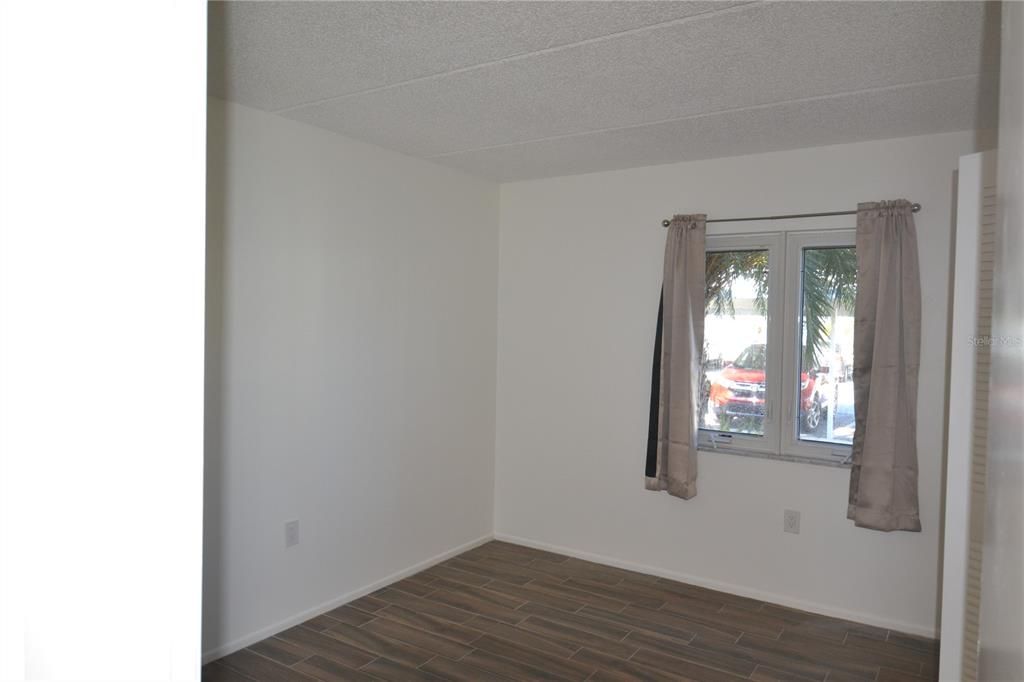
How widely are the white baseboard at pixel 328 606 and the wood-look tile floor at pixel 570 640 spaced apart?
1.5 inches

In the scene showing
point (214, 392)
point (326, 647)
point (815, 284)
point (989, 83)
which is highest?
point (989, 83)

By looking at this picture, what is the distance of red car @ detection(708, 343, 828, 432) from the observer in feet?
12.3

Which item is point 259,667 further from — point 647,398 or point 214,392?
point 647,398

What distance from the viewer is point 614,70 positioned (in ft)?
8.54

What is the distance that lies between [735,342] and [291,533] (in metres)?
2.59

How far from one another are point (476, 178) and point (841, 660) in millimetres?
3340

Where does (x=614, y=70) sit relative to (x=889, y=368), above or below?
above

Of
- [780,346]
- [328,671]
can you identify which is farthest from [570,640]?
[780,346]

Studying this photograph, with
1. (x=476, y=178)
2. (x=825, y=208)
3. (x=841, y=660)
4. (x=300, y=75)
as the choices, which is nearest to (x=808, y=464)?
(x=841, y=660)

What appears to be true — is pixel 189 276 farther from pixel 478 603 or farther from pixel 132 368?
pixel 478 603

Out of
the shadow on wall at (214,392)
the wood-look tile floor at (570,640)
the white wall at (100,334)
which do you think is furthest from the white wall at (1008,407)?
the shadow on wall at (214,392)

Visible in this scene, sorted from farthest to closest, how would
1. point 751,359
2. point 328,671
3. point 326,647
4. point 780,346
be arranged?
1. point 751,359
2. point 780,346
3. point 326,647
4. point 328,671

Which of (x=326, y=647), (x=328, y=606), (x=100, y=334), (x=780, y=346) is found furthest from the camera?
(x=780, y=346)

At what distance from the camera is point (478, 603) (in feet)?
12.1
